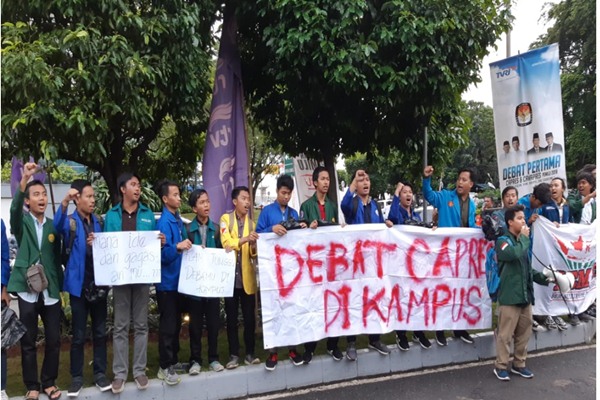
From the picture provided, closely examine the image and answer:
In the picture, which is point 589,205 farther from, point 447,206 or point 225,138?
point 225,138

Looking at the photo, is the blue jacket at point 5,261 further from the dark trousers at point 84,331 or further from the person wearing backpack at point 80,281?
the dark trousers at point 84,331

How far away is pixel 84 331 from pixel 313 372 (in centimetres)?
200

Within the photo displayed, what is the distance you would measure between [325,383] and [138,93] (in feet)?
10.1

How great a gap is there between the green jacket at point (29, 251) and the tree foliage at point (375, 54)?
271 cm

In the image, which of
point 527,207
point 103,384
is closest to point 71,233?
point 103,384

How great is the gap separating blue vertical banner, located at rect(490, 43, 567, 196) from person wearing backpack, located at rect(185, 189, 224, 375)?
403cm

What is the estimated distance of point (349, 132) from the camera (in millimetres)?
7359

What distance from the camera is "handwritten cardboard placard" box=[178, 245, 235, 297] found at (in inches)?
177

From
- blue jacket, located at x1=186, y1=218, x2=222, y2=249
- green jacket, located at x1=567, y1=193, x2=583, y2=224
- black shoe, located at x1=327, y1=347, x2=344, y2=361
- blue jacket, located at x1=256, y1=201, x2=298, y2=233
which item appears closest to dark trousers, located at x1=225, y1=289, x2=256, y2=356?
blue jacket, located at x1=186, y1=218, x2=222, y2=249

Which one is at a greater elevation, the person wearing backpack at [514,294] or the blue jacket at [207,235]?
the blue jacket at [207,235]

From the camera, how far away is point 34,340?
161 inches

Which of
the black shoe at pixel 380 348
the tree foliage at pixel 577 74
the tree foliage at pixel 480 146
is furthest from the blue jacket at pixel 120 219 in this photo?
the tree foliage at pixel 480 146

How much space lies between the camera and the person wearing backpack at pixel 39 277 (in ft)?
13.1

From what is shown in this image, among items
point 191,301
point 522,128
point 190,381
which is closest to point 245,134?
point 191,301
